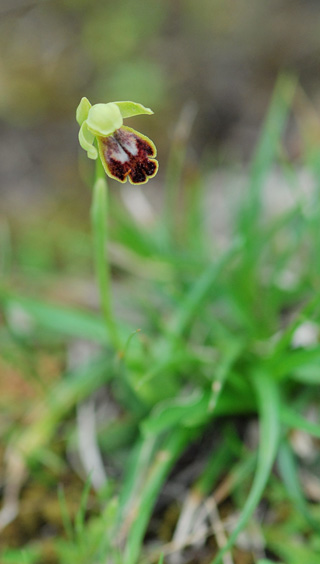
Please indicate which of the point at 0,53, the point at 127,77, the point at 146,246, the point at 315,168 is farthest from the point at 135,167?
the point at 0,53

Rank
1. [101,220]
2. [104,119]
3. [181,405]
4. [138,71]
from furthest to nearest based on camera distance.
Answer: [138,71], [181,405], [101,220], [104,119]

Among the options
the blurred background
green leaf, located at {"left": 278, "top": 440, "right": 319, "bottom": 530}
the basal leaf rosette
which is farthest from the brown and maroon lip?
the blurred background

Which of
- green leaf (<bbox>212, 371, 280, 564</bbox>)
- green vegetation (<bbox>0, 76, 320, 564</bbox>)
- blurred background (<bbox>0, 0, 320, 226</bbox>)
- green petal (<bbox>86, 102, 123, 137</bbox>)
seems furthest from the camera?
blurred background (<bbox>0, 0, 320, 226</bbox>)

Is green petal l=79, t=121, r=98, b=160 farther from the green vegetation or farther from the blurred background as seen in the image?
the blurred background

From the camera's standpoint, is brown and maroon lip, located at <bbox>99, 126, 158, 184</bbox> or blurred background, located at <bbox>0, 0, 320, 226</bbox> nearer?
brown and maroon lip, located at <bbox>99, 126, 158, 184</bbox>

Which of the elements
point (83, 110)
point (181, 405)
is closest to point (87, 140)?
point (83, 110)

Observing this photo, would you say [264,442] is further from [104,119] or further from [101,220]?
[104,119]

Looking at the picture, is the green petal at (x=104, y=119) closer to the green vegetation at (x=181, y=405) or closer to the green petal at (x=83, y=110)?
the green petal at (x=83, y=110)
